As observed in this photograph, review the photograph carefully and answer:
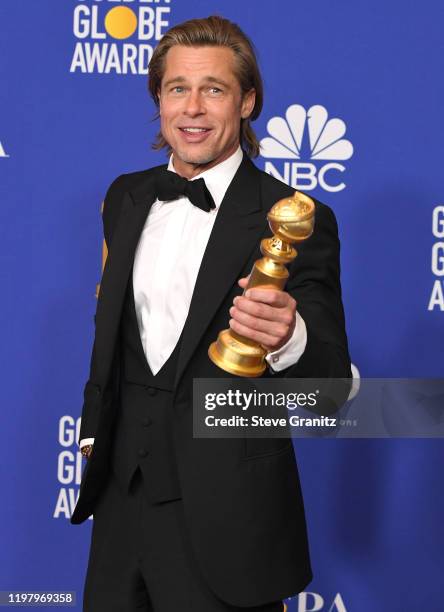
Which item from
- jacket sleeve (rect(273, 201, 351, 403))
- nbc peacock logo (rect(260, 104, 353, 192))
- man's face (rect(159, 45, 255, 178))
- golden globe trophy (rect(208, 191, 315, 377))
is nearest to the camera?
golden globe trophy (rect(208, 191, 315, 377))

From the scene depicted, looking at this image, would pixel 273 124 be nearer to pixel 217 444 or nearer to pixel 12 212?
pixel 12 212

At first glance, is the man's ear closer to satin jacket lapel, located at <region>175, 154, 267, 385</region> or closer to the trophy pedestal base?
satin jacket lapel, located at <region>175, 154, 267, 385</region>

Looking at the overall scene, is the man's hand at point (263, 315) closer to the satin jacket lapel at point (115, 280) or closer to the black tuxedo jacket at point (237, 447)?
the black tuxedo jacket at point (237, 447)

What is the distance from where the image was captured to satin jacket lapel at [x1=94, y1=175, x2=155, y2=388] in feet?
5.89

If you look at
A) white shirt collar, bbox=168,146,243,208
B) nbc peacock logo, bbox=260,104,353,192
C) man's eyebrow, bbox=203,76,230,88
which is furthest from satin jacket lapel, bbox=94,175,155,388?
nbc peacock logo, bbox=260,104,353,192

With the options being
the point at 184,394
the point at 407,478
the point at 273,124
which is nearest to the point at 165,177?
the point at 184,394

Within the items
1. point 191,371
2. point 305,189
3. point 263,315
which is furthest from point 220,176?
point 305,189

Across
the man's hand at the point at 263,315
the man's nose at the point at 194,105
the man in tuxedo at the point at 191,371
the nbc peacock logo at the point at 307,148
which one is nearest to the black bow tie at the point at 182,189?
the man in tuxedo at the point at 191,371

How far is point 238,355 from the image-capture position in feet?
4.41

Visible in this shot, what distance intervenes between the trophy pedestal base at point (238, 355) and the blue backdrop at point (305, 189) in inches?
58.5

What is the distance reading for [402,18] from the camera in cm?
277

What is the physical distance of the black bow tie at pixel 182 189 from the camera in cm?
186

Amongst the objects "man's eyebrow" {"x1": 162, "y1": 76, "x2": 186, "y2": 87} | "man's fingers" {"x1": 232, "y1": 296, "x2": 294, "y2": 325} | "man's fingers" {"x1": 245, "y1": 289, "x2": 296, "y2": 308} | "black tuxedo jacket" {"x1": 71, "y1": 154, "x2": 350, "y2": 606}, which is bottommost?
"black tuxedo jacket" {"x1": 71, "y1": 154, "x2": 350, "y2": 606}

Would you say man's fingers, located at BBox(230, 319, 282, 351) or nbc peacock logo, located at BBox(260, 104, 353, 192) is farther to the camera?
nbc peacock logo, located at BBox(260, 104, 353, 192)
